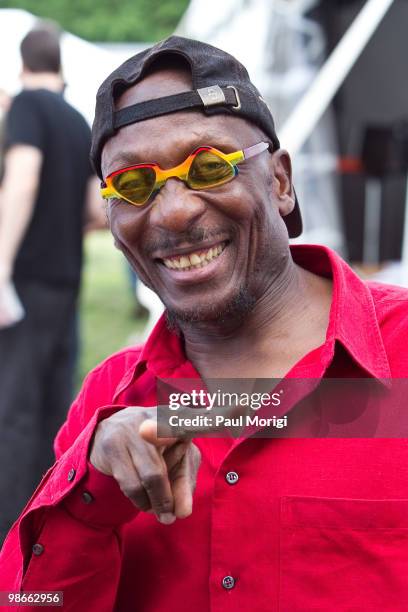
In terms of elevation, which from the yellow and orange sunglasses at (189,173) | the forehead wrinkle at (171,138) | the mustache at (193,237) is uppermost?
the forehead wrinkle at (171,138)

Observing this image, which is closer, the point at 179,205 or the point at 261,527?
the point at 261,527

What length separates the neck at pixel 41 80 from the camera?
3979 millimetres

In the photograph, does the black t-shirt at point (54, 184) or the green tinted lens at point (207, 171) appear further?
the black t-shirt at point (54, 184)

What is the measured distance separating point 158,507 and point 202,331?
53 cm

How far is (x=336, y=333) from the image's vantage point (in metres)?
1.55

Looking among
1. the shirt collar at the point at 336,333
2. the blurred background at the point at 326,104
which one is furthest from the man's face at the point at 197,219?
the blurred background at the point at 326,104

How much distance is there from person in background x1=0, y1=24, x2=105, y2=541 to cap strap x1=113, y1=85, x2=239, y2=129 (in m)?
2.17

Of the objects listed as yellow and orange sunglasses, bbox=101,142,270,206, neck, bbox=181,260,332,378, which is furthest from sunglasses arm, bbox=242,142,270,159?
neck, bbox=181,260,332,378

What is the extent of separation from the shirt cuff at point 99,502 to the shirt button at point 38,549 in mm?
91

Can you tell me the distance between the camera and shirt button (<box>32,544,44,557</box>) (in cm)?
154

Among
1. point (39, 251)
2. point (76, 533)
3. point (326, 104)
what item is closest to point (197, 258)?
point (76, 533)

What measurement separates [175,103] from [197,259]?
281 millimetres

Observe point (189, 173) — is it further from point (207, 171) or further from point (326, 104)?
point (326, 104)

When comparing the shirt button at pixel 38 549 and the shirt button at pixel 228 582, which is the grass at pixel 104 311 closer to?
the shirt button at pixel 38 549
